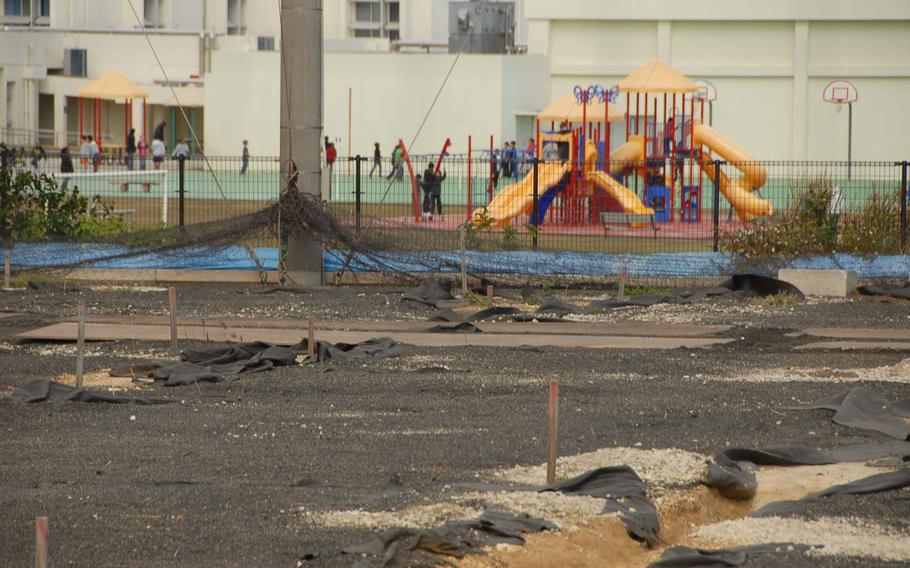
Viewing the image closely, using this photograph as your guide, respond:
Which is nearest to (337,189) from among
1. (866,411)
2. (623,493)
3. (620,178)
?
(620,178)

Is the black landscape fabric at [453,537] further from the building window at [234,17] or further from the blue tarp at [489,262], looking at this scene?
the building window at [234,17]

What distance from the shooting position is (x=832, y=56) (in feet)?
193

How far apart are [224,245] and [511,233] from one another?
4.47 meters

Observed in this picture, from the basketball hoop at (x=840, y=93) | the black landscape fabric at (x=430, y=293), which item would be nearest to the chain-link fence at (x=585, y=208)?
the black landscape fabric at (x=430, y=293)

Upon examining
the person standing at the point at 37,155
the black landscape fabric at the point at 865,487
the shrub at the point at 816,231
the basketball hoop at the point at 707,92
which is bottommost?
the black landscape fabric at the point at 865,487

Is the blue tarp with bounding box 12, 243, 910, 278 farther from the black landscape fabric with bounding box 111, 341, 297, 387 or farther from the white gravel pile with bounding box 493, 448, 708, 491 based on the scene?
the white gravel pile with bounding box 493, 448, 708, 491

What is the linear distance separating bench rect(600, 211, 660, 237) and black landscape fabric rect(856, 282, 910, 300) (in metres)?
9.85

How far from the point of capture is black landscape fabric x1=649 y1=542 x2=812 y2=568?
8.28m

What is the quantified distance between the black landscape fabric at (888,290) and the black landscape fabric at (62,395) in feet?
37.6

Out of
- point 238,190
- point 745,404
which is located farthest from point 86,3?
point 745,404

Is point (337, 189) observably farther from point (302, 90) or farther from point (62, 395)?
point (62, 395)

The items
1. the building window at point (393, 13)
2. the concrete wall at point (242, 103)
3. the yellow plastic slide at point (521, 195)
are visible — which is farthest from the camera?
the building window at point (393, 13)

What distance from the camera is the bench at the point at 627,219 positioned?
31280 millimetres

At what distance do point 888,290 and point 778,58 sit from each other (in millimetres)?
39703
